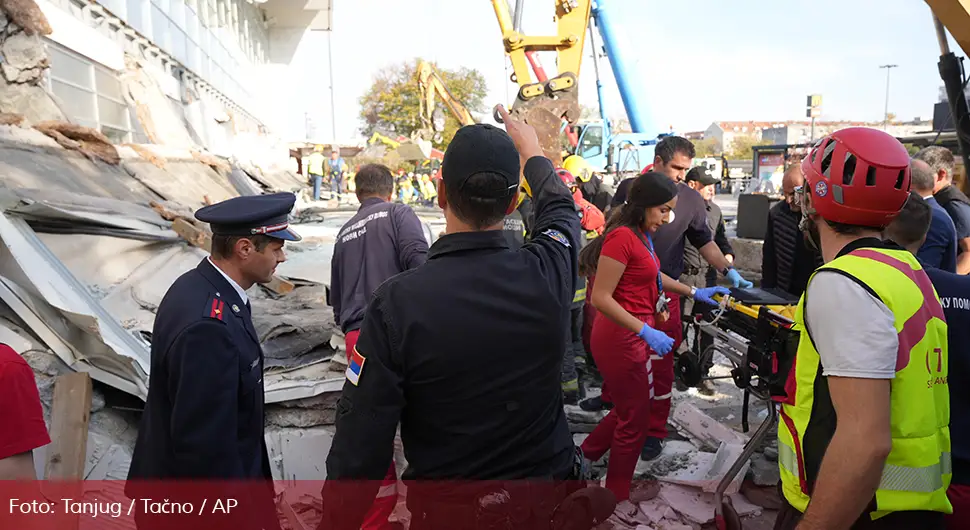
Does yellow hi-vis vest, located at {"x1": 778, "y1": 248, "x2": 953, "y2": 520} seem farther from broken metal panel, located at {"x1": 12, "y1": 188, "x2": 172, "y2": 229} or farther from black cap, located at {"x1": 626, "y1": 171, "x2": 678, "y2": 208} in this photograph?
broken metal panel, located at {"x1": 12, "y1": 188, "x2": 172, "y2": 229}

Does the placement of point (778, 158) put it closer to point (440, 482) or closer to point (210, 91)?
point (210, 91)

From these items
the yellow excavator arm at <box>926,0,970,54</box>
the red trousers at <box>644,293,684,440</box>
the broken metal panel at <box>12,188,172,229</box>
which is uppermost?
Result: the yellow excavator arm at <box>926,0,970,54</box>

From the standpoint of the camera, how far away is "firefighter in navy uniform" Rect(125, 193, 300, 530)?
72.7 inches

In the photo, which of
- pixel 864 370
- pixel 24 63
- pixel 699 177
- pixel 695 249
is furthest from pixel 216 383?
pixel 24 63

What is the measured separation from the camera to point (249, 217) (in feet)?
6.89

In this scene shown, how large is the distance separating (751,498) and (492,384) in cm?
280

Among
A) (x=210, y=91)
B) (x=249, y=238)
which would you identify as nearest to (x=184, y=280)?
(x=249, y=238)

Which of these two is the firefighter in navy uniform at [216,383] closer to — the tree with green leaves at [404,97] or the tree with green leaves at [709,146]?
the tree with green leaves at [404,97]

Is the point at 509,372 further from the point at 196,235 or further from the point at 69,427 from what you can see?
the point at 196,235

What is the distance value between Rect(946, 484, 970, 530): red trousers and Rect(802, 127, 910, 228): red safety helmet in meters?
0.95

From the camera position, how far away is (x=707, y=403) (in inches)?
197

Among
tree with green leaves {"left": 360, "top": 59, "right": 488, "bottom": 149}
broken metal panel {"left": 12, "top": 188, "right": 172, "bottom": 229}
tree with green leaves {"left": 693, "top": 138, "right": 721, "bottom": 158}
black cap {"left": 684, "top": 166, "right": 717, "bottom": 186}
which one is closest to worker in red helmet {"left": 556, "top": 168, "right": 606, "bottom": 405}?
black cap {"left": 684, "top": 166, "right": 717, "bottom": 186}

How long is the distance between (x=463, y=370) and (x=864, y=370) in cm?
87

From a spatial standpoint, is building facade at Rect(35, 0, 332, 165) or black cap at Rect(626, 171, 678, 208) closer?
black cap at Rect(626, 171, 678, 208)
